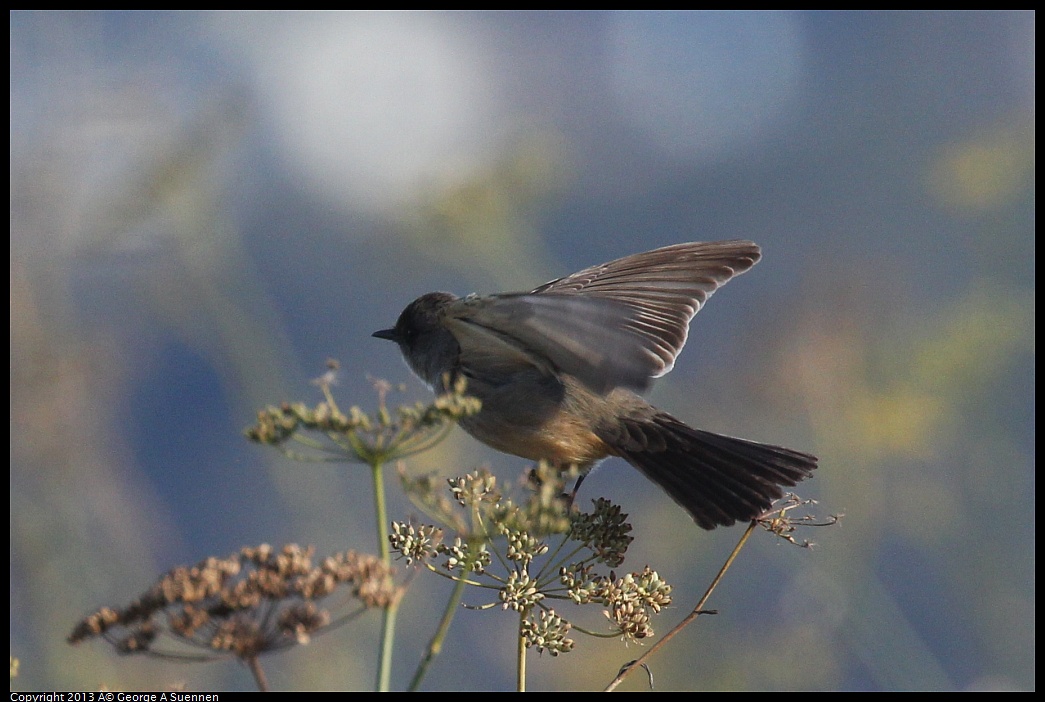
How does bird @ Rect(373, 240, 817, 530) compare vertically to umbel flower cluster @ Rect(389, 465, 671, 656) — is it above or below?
above

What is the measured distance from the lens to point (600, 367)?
2.97m

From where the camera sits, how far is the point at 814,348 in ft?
19.1

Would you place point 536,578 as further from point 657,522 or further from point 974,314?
point 974,314

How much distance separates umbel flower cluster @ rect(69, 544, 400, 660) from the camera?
1.99 metres

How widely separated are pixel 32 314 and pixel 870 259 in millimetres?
5335

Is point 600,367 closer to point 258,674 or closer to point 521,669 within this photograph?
point 521,669

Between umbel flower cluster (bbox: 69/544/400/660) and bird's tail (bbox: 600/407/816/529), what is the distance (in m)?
1.87

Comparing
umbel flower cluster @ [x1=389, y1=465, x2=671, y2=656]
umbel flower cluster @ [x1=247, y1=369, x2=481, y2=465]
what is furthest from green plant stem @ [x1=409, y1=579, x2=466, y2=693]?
umbel flower cluster @ [x1=389, y1=465, x2=671, y2=656]

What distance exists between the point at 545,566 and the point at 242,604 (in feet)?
3.21

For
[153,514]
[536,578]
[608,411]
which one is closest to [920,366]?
[608,411]

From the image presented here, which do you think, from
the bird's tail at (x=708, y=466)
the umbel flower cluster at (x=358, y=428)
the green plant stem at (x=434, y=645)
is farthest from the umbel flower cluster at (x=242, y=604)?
the bird's tail at (x=708, y=466)

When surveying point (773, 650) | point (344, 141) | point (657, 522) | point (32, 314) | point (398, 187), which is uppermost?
point (344, 141)

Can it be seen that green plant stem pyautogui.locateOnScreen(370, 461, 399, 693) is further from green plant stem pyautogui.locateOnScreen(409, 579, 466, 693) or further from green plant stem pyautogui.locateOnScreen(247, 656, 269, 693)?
green plant stem pyautogui.locateOnScreen(247, 656, 269, 693)

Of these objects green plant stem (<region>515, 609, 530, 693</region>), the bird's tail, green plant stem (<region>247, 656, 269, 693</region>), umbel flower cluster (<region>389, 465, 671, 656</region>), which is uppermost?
the bird's tail
